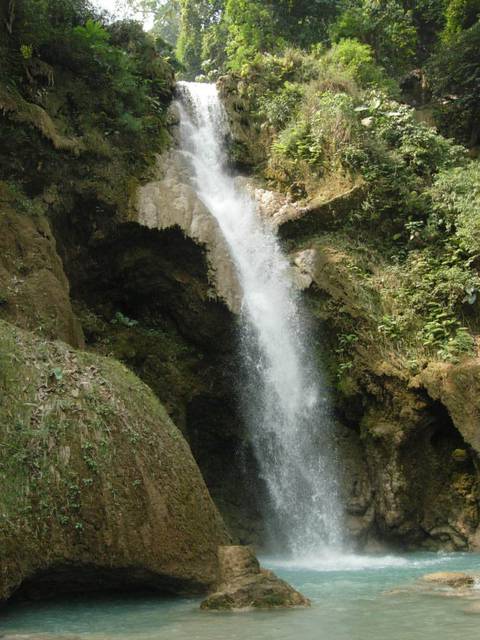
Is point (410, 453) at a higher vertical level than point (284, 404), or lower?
lower

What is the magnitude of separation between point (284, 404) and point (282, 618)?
23.1 feet

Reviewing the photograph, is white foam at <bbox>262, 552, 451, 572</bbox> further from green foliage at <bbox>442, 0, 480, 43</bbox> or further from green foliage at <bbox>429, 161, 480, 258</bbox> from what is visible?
green foliage at <bbox>442, 0, 480, 43</bbox>

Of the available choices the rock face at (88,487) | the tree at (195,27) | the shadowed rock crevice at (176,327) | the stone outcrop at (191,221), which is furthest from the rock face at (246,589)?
the tree at (195,27)

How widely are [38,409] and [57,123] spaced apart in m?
8.68

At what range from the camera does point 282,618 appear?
6.92m

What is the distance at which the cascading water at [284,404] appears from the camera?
13125 mm

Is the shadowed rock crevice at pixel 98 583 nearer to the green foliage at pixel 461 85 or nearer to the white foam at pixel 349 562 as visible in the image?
the white foam at pixel 349 562

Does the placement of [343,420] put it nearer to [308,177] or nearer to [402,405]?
[402,405]

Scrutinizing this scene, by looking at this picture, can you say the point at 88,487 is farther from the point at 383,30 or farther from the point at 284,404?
the point at 383,30

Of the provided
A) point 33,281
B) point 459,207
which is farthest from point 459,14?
point 33,281

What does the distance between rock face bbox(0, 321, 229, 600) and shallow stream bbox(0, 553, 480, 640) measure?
1.11 feet

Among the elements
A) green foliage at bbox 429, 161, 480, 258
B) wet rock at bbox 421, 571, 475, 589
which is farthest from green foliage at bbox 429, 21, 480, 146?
wet rock at bbox 421, 571, 475, 589

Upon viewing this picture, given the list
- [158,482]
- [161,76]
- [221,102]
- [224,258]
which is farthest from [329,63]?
[158,482]

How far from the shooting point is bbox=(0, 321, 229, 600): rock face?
7445 millimetres
